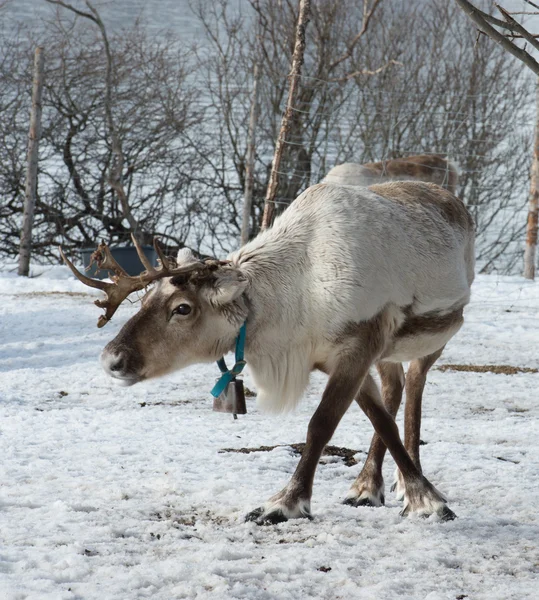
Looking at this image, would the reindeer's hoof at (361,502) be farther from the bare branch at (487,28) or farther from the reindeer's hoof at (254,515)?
the bare branch at (487,28)

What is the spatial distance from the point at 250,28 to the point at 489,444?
13.1 m

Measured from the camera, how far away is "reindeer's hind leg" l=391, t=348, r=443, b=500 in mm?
3615

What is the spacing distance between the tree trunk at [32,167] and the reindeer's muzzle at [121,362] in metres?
8.20

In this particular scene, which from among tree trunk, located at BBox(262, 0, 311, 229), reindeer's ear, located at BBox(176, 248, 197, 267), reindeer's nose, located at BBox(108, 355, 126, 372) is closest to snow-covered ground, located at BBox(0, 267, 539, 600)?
reindeer's nose, located at BBox(108, 355, 126, 372)

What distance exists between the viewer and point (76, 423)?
4.47m

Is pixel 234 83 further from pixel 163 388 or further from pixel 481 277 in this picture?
pixel 163 388

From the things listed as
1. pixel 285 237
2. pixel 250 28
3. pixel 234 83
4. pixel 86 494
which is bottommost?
pixel 86 494

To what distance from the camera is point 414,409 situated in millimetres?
3697

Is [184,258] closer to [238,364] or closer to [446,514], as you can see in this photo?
[238,364]

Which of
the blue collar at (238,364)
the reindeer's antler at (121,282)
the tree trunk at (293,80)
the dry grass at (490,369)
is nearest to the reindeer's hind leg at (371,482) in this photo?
the blue collar at (238,364)

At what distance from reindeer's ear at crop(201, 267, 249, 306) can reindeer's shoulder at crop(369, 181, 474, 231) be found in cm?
87

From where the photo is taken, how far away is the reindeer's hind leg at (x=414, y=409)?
3615mm

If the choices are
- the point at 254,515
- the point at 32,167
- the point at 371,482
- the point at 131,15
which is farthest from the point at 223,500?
the point at 131,15

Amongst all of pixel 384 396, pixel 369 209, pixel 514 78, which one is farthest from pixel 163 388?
pixel 514 78
